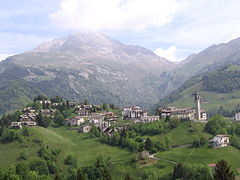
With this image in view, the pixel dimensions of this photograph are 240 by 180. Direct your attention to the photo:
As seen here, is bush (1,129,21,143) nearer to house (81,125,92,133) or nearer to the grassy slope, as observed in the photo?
the grassy slope

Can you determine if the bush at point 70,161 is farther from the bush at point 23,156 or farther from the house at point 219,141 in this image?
the house at point 219,141

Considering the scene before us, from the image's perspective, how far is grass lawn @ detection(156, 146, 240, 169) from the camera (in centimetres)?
12650

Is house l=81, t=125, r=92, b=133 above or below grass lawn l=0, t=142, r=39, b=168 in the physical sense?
above

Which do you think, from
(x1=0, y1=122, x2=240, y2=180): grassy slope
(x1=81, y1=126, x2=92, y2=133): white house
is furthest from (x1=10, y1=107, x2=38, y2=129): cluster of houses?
(x1=81, y1=126, x2=92, y2=133): white house

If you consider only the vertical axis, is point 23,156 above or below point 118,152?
below

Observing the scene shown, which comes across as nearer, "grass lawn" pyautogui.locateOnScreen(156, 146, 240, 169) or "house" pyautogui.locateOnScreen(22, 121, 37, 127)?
"grass lawn" pyautogui.locateOnScreen(156, 146, 240, 169)

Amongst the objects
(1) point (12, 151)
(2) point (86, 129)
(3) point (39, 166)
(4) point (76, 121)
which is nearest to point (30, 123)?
(4) point (76, 121)

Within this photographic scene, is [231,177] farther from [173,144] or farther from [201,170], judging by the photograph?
[173,144]

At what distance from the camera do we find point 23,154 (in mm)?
140250

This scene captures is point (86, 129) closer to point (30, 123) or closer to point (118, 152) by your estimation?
point (30, 123)

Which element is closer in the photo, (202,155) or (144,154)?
(202,155)

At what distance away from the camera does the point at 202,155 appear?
5172 inches

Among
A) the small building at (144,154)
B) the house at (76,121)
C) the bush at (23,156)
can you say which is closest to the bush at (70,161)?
the bush at (23,156)

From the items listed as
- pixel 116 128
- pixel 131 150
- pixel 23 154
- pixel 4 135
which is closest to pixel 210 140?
pixel 131 150
